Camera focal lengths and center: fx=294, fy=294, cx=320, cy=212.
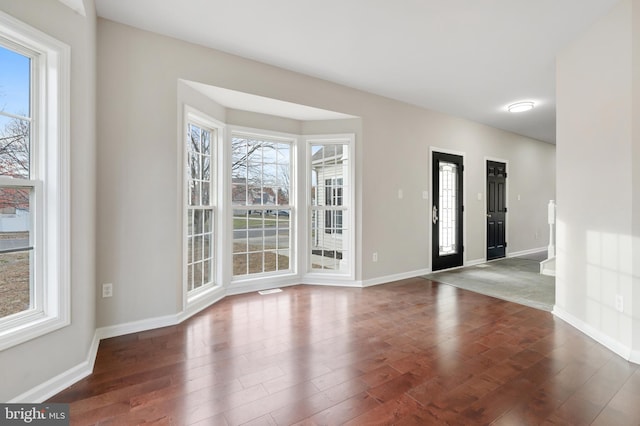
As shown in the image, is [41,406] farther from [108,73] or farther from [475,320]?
[475,320]

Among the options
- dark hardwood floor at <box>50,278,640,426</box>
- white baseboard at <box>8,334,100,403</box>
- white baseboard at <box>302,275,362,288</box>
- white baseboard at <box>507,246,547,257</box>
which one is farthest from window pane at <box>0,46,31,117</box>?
white baseboard at <box>507,246,547,257</box>

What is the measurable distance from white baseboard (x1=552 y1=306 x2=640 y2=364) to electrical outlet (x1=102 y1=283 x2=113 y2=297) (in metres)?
4.07

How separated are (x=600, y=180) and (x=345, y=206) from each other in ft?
8.62

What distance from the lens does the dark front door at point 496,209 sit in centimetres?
582

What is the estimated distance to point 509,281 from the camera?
14.2ft

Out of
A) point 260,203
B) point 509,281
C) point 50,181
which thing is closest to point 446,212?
point 509,281

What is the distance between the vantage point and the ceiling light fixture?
176 inches

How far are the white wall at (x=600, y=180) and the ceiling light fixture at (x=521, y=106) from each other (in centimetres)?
158

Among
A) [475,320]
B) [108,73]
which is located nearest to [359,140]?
[475,320]

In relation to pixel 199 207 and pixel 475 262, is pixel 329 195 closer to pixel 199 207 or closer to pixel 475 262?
pixel 199 207

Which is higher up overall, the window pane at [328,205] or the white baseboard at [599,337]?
the window pane at [328,205]

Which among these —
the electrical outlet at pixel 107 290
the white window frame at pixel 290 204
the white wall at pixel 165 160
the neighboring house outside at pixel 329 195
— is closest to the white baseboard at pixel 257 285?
the white window frame at pixel 290 204

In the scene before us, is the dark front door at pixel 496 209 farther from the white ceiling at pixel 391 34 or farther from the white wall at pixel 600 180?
the white wall at pixel 600 180

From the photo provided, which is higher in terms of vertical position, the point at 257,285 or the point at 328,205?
the point at 328,205
